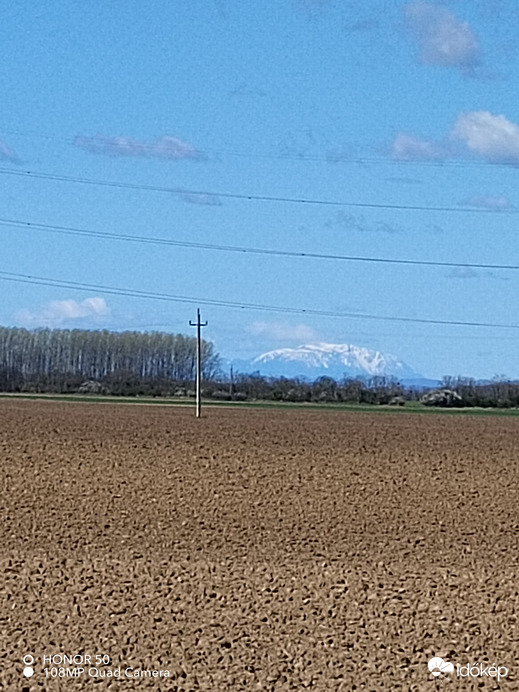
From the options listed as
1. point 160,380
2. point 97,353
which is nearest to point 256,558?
point 160,380

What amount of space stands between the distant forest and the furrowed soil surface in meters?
49.6

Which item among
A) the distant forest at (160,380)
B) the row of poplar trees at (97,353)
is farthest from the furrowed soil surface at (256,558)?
the row of poplar trees at (97,353)

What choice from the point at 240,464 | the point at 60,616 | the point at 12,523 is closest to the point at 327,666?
the point at 60,616

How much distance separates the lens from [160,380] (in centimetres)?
10531

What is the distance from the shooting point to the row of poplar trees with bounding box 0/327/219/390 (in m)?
141

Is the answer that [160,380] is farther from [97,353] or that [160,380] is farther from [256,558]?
[256,558]

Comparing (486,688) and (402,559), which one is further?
(402,559)

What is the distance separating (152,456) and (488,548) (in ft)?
37.6

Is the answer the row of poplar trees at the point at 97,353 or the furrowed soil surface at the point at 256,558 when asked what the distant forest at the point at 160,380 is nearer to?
the row of poplar trees at the point at 97,353

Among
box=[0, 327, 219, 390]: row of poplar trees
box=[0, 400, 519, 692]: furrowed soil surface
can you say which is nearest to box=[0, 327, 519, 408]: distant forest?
box=[0, 327, 219, 390]: row of poplar trees

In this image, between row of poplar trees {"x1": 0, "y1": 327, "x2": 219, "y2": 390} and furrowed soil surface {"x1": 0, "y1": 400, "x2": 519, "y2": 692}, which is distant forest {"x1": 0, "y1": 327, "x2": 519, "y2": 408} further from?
furrowed soil surface {"x1": 0, "y1": 400, "x2": 519, "y2": 692}

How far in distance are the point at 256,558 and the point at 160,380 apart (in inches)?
3431

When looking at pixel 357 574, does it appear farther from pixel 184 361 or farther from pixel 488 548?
pixel 184 361

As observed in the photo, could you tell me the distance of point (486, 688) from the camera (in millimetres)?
11312
